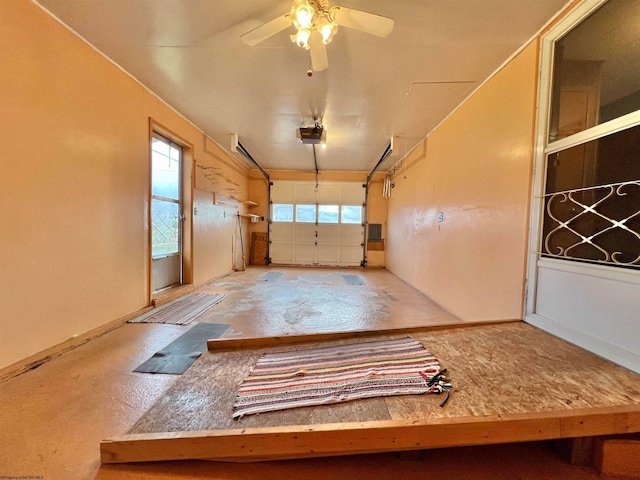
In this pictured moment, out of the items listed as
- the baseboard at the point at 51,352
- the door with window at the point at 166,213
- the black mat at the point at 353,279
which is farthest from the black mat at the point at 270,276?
the baseboard at the point at 51,352

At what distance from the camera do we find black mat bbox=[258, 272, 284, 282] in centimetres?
556

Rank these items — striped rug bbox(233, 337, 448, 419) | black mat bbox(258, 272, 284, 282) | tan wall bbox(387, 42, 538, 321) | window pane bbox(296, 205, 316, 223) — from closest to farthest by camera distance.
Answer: striped rug bbox(233, 337, 448, 419) → tan wall bbox(387, 42, 538, 321) → black mat bbox(258, 272, 284, 282) → window pane bbox(296, 205, 316, 223)

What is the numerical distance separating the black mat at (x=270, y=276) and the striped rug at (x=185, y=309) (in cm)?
149

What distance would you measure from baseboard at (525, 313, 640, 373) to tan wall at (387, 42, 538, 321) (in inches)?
9.2

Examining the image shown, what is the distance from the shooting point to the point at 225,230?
5863 millimetres

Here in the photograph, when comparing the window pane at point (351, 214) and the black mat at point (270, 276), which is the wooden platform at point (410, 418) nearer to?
the black mat at point (270, 276)

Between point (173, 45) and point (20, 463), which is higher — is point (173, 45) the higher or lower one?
the higher one

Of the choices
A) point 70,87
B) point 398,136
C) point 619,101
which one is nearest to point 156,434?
point 70,87

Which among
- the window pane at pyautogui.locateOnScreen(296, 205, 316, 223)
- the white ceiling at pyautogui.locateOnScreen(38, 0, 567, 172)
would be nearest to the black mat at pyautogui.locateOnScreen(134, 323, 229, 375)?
the white ceiling at pyautogui.locateOnScreen(38, 0, 567, 172)

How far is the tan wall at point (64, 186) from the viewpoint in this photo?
1.80 meters

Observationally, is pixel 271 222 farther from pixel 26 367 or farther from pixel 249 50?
pixel 26 367

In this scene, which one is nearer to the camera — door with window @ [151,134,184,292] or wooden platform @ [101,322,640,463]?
wooden platform @ [101,322,640,463]

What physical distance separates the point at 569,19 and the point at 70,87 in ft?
13.2

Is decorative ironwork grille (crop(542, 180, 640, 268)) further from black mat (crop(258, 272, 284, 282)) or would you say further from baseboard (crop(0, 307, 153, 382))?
black mat (crop(258, 272, 284, 282))
